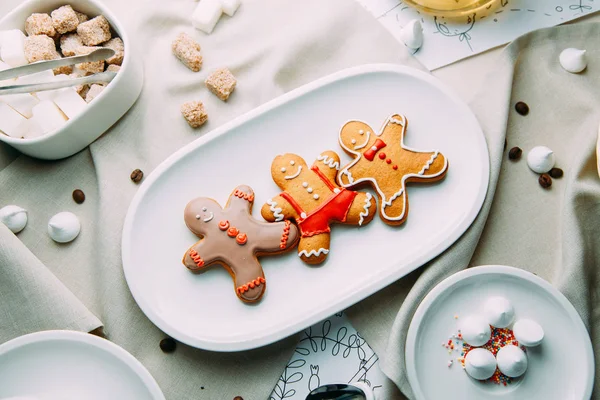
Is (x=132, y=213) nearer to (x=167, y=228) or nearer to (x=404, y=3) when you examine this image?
(x=167, y=228)

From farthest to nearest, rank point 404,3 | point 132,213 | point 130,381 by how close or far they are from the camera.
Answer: point 404,3
point 132,213
point 130,381

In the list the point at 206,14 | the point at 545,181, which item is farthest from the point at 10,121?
the point at 545,181

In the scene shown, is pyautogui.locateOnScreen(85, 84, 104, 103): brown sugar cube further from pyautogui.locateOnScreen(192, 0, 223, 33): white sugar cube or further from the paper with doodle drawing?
the paper with doodle drawing

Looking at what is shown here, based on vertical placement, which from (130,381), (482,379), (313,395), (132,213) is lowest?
(482,379)

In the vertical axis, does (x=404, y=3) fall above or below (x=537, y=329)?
above

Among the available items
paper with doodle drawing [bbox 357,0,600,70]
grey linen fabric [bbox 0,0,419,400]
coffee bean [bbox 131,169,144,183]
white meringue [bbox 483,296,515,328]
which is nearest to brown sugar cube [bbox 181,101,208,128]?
grey linen fabric [bbox 0,0,419,400]

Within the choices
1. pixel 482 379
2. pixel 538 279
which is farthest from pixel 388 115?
pixel 482 379

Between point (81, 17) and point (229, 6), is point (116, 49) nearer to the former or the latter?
point (81, 17)

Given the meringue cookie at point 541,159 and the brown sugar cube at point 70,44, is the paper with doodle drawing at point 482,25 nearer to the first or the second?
the meringue cookie at point 541,159
